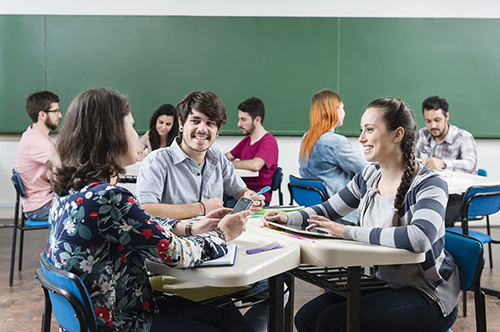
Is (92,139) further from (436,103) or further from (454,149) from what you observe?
(454,149)

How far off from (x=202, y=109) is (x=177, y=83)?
3.70m

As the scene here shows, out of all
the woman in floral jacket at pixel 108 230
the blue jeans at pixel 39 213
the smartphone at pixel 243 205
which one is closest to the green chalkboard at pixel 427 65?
the blue jeans at pixel 39 213

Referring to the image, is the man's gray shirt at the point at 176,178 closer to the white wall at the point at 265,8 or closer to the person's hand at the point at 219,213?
the person's hand at the point at 219,213

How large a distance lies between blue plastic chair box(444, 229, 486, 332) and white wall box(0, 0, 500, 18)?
4.61m

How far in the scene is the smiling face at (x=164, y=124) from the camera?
15.4 feet

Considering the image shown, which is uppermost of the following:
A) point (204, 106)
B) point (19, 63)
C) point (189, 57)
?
point (189, 57)

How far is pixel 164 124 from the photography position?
4.70m

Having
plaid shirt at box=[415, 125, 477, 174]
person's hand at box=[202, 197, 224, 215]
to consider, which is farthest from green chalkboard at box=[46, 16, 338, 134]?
person's hand at box=[202, 197, 224, 215]

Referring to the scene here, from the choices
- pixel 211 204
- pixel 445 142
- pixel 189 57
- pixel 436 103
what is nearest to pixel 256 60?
pixel 189 57

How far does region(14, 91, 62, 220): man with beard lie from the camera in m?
3.49

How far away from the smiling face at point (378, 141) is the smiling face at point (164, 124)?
3.11 metres

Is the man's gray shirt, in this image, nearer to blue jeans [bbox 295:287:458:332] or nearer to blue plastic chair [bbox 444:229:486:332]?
blue jeans [bbox 295:287:458:332]

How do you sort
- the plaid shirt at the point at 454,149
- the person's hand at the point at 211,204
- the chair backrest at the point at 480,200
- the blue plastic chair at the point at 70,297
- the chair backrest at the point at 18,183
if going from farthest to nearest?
the plaid shirt at the point at 454,149, the chair backrest at the point at 18,183, the chair backrest at the point at 480,200, the person's hand at the point at 211,204, the blue plastic chair at the point at 70,297

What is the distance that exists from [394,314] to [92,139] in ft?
3.67
